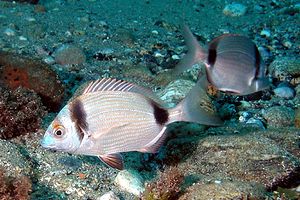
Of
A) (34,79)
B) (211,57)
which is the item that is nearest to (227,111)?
(211,57)

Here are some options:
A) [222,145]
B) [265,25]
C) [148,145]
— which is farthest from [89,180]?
[265,25]

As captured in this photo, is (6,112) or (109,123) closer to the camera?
(109,123)

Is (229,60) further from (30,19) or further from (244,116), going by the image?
(30,19)

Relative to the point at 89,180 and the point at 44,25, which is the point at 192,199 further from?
the point at 44,25

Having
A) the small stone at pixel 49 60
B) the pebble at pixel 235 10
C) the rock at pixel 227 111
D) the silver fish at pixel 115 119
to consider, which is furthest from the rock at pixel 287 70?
the silver fish at pixel 115 119

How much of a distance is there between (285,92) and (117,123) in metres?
4.45

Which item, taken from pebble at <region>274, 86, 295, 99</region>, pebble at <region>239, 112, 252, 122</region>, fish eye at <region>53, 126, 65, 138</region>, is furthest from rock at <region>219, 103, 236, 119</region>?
fish eye at <region>53, 126, 65, 138</region>

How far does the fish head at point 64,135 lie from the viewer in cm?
296

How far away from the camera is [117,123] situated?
3.11 m

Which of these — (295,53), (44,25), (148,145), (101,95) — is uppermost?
(101,95)

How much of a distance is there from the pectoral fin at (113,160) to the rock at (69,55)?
4.46m

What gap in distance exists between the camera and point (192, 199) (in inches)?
138

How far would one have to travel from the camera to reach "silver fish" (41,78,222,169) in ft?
9.81

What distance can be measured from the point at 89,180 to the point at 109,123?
122 centimetres
